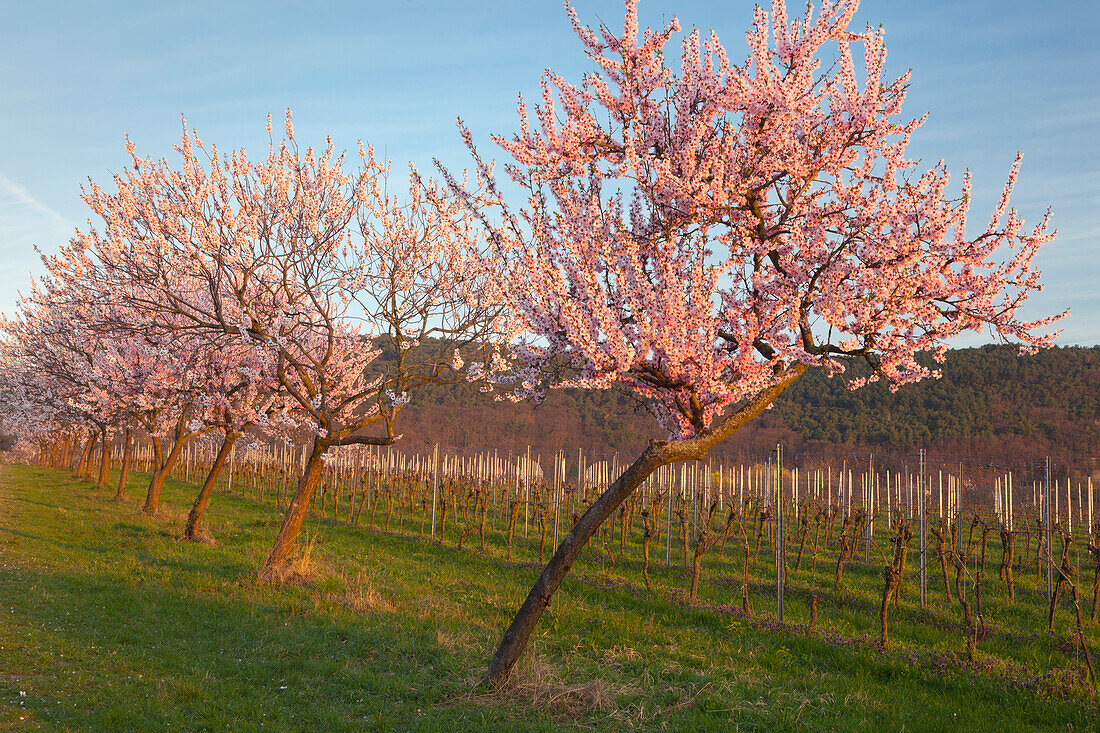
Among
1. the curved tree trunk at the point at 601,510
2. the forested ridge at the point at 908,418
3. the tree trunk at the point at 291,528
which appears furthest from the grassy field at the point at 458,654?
the forested ridge at the point at 908,418

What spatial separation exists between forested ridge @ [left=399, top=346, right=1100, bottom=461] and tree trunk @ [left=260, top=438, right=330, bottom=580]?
35.7 meters

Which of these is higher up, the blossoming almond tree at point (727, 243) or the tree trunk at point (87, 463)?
the blossoming almond tree at point (727, 243)

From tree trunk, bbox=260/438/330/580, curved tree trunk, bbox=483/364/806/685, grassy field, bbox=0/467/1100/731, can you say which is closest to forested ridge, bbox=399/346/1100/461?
grassy field, bbox=0/467/1100/731

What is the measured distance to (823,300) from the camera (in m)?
6.35

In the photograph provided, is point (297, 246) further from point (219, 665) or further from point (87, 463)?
point (87, 463)

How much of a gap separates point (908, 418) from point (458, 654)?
61916mm

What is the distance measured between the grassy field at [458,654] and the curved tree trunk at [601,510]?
36 cm

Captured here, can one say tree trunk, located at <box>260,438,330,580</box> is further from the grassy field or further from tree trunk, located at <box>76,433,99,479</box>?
tree trunk, located at <box>76,433,99,479</box>

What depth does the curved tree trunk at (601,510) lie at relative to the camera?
6559 mm

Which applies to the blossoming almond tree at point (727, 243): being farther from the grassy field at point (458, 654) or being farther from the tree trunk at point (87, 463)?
the tree trunk at point (87, 463)

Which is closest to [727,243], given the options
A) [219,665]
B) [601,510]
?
[601,510]

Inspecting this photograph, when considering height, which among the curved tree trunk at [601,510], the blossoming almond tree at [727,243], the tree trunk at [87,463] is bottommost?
the tree trunk at [87,463]

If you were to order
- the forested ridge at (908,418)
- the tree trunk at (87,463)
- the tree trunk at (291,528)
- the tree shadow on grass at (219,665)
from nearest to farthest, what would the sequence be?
the tree shadow on grass at (219,665) < the tree trunk at (291,528) < the tree trunk at (87,463) < the forested ridge at (908,418)

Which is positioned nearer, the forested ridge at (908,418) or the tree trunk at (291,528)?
the tree trunk at (291,528)
